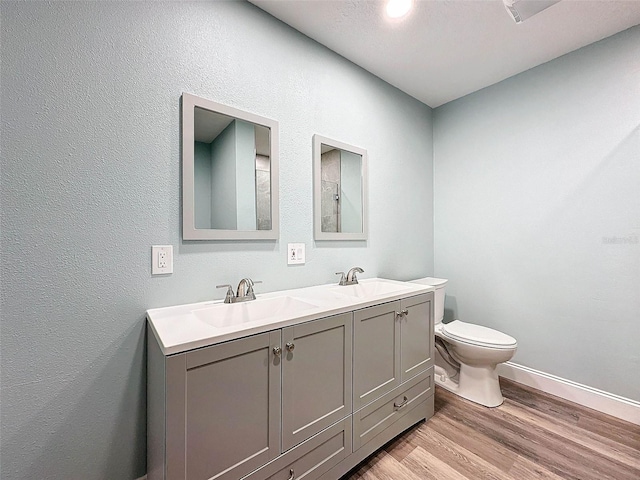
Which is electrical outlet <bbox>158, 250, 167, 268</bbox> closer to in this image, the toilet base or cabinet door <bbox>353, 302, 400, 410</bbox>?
cabinet door <bbox>353, 302, 400, 410</bbox>

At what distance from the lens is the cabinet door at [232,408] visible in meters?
0.92

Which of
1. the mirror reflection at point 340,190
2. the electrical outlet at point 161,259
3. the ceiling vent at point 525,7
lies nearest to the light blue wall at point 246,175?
the electrical outlet at point 161,259

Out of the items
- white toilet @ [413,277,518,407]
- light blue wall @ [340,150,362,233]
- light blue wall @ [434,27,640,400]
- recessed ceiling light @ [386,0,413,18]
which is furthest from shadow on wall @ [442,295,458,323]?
recessed ceiling light @ [386,0,413,18]

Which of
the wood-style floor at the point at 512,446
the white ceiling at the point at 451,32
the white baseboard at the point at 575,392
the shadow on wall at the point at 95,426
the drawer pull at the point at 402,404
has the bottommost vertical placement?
the wood-style floor at the point at 512,446

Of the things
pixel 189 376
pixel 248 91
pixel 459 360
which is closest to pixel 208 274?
pixel 189 376

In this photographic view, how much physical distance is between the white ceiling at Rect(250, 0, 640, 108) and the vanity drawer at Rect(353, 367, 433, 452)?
2.22 metres

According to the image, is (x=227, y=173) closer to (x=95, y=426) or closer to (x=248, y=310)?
(x=248, y=310)

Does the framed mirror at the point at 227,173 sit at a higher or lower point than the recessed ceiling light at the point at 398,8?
lower

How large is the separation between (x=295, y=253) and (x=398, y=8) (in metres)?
1.57

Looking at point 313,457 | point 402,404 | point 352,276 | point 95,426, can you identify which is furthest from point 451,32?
point 95,426

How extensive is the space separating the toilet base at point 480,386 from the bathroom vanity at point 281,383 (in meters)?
0.54

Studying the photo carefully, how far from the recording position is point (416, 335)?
68.7 inches

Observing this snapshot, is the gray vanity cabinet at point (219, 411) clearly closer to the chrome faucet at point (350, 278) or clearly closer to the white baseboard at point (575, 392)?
the chrome faucet at point (350, 278)

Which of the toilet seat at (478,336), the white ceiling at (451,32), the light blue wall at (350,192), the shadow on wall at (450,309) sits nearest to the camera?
the white ceiling at (451,32)
